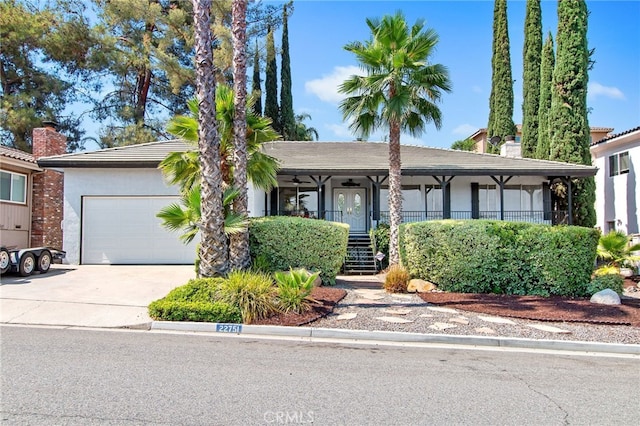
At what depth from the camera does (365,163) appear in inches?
696

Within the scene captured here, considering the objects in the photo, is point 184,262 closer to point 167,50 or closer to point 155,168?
point 155,168

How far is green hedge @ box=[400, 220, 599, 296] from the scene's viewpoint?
10578 millimetres

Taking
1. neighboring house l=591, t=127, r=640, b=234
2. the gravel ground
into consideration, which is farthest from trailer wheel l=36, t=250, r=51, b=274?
neighboring house l=591, t=127, r=640, b=234

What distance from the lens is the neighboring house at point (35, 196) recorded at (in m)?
15.1

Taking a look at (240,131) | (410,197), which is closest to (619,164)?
(410,197)

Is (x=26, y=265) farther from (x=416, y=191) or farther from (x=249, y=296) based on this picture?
(x=416, y=191)

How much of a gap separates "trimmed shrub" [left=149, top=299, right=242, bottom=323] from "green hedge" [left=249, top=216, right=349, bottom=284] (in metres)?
3.05

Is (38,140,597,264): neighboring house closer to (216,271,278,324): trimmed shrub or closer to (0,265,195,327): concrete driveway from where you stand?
(0,265,195,327): concrete driveway

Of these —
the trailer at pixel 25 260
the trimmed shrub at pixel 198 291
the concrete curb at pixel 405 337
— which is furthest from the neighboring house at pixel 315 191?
the concrete curb at pixel 405 337

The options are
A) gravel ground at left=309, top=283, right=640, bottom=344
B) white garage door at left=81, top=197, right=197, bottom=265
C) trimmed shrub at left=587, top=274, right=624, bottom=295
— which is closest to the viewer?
gravel ground at left=309, top=283, right=640, bottom=344

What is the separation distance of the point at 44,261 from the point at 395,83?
11395 millimetres

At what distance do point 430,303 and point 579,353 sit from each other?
3.35 metres

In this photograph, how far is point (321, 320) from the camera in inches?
313

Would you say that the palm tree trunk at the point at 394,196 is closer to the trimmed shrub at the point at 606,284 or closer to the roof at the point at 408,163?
the roof at the point at 408,163
